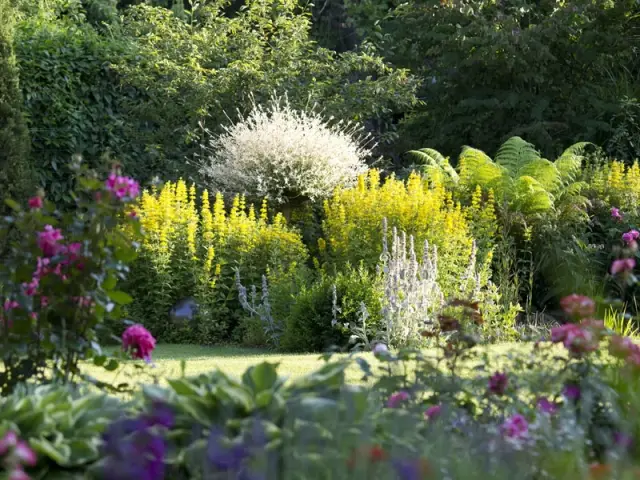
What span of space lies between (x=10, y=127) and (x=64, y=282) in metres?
5.92

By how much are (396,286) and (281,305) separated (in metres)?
1.08

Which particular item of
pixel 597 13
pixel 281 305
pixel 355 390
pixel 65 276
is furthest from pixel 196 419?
pixel 597 13

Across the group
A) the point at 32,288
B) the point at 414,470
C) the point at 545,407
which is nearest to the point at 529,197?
the point at 545,407

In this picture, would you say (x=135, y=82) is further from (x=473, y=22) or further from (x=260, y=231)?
(x=473, y=22)

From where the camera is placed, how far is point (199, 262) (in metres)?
7.87

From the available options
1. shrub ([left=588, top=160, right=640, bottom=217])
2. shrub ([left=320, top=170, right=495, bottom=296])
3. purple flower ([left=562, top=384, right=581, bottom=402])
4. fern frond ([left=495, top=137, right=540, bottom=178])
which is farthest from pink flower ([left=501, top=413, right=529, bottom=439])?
fern frond ([left=495, top=137, right=540, bottom=178])

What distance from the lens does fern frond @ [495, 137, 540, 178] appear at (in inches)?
394

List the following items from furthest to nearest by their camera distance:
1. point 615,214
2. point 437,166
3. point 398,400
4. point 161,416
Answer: point 437,166, point 615,214, point 398,400, point 161,416

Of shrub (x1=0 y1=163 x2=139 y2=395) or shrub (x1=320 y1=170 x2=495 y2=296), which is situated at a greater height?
shrub (x1=320 y1=170 x2=495 y2=296)

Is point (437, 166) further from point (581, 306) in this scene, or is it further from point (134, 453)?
point (134, 453)

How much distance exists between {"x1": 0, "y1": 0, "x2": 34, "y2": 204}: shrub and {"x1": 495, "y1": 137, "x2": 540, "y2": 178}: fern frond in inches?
188

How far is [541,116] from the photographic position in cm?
1162

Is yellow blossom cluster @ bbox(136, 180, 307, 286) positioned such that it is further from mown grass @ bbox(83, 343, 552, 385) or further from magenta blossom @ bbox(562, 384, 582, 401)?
magenta blossom @ bbox(562, 384, 582, 401)

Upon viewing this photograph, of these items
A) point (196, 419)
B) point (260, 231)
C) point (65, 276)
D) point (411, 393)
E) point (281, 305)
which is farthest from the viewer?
point (260, 231)
